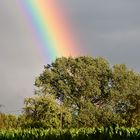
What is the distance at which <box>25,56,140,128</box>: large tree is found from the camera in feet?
340

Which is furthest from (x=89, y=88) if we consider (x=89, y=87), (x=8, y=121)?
(x=8, y=121)

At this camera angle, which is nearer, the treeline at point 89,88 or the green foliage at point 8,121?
the green foliage at point 8,121

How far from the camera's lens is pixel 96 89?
10775 cm

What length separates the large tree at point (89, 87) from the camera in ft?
340

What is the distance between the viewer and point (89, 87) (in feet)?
356

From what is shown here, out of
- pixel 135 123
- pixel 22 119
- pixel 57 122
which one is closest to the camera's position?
pixel 135 123

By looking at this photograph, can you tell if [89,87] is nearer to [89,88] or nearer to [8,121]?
[89,88]

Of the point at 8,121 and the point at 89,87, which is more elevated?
the point at 89,87

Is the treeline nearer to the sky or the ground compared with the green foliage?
nearer to the sky

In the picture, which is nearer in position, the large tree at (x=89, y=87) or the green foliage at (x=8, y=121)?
the green foliage at (x=8, y=121)

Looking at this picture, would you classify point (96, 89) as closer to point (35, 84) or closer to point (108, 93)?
point (108, 93)

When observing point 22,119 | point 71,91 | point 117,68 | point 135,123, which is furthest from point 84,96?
point 135,123

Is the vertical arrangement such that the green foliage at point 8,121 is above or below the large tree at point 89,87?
below

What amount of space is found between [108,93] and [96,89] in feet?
10.3
